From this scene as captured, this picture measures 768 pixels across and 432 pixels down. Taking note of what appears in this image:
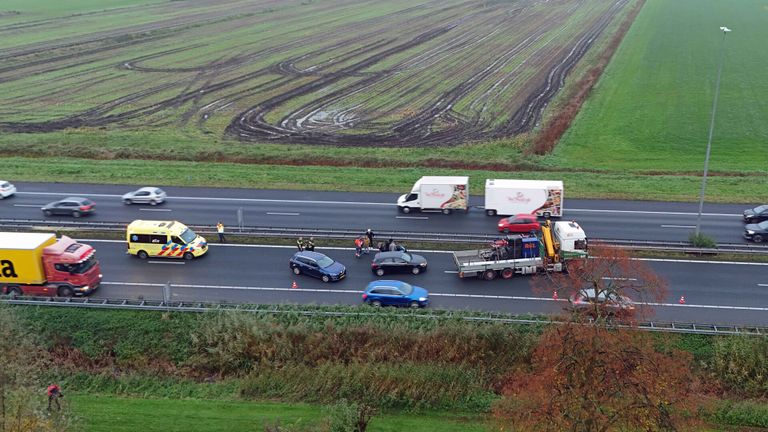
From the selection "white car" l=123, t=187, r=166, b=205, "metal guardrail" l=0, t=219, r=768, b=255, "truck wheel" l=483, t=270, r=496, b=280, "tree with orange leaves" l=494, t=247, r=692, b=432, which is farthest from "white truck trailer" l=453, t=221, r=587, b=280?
"white car" l=123, t=187, r=166, b=205

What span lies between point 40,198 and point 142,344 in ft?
86.9

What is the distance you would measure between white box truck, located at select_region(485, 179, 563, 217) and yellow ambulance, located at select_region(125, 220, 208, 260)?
20.4 meters

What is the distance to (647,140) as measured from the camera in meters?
67.0

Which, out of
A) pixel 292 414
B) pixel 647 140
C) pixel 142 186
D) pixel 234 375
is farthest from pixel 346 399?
pixel 647 140

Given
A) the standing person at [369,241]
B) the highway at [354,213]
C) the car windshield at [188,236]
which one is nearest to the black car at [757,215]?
the highway at [354,213]

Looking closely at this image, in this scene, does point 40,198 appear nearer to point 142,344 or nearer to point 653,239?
point 142,344

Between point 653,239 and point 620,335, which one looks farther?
point 653,239

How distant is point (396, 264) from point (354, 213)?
11422 mm

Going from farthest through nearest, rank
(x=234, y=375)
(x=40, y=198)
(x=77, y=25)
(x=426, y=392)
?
(x=77, y=25) → (x=40, y=198) → (x=234, y=375) → (x=426, y=392)

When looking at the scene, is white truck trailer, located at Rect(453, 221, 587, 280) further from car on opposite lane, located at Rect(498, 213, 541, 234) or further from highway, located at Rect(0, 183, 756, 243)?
highway, located at Rect(0, 183, 756, 243)

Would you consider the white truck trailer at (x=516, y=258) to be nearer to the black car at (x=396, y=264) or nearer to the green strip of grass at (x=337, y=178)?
the black car at (x=396, y=264)

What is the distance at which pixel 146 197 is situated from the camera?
168 feet

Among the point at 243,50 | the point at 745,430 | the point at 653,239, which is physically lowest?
the point at 745,430

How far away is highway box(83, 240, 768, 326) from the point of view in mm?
35062
